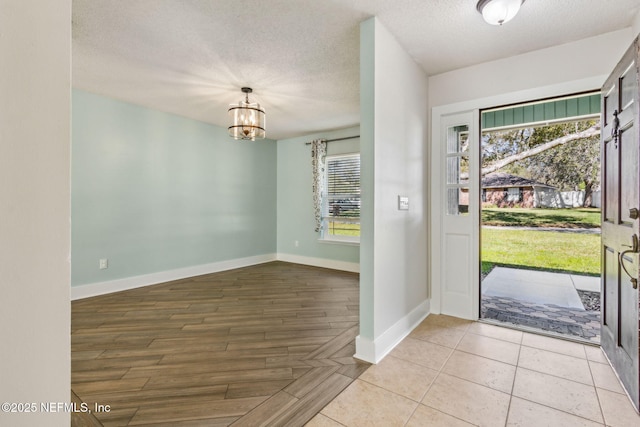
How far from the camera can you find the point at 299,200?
18.8ft

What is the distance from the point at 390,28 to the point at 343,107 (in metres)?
1.85

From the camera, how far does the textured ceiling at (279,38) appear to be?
199 cm

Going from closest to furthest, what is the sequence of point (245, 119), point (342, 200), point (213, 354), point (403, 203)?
1. point (213, 354)
2. point (403, 203)
3. point (245, 119)
4. point (342, 200)

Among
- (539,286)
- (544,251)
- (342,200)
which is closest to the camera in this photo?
(539,286)

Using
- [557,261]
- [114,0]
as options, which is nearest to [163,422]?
[114,0]

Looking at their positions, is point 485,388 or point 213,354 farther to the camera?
point 213,354

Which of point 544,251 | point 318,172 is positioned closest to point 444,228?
point 318,172

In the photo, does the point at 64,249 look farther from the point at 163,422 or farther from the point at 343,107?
the point at 343,107

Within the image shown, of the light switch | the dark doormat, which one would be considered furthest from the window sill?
the light switch

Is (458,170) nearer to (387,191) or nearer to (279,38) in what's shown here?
A: (387,191)

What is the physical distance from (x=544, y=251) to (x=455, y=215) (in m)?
4.82

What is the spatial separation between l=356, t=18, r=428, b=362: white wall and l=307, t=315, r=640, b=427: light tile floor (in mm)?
277

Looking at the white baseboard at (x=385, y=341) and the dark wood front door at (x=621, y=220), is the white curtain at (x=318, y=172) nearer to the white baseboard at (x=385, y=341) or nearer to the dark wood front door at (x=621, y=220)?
the white baseboard at (x=385, y=341)

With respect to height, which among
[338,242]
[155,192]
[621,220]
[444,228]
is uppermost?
[155,192]
